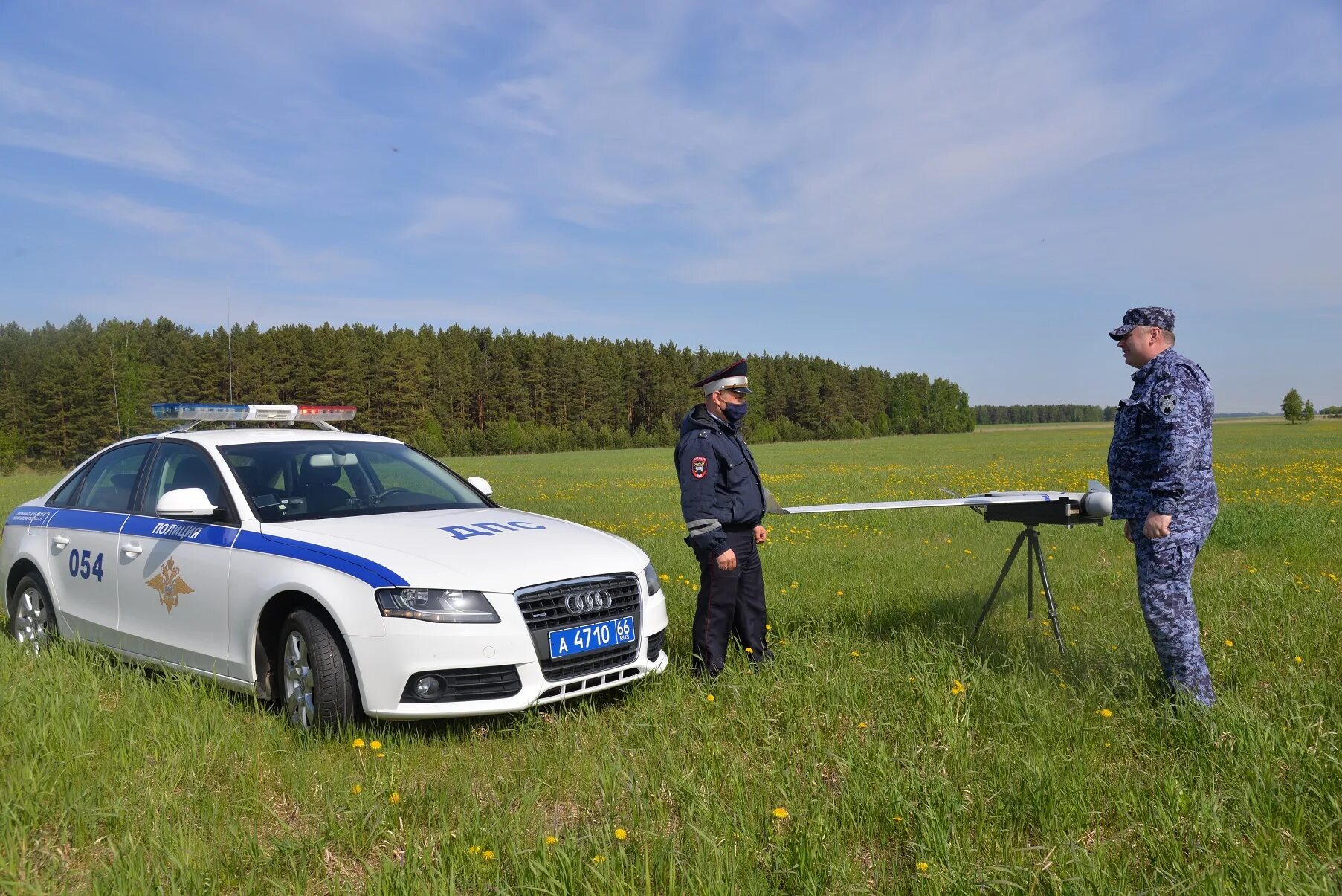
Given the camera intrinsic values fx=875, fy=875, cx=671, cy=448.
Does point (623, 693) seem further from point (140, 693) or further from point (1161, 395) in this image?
point (1161, 395)

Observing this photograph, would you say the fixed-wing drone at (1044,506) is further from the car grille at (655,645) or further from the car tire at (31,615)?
the car tire at (31,615)

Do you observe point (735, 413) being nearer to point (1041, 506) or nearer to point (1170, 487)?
point (1041, 506)

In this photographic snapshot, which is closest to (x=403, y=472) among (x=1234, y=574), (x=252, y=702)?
(x=252, y=702)

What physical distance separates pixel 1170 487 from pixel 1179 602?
54 cm

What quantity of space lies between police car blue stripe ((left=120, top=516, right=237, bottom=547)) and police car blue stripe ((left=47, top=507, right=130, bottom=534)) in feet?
0.49

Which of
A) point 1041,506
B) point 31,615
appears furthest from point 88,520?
point 1041,506

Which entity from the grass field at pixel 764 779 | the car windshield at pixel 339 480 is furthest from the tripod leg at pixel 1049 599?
the car windshield at pixel 339 480

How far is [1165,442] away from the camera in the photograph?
3.96 metres

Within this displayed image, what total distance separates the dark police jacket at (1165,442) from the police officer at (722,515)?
186cm

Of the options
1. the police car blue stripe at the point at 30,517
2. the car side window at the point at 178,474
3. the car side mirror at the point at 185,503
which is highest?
the car side window at the point at 178,474

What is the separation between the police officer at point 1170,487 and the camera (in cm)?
394

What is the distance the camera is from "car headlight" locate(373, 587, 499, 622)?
3936 mm

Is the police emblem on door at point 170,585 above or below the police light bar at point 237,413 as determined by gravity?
below

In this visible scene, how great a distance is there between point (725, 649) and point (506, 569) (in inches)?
62.8
